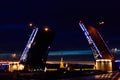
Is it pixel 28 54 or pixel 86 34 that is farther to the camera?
pixel 86 34

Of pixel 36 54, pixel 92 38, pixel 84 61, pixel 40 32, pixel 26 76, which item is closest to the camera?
pixel 26 76

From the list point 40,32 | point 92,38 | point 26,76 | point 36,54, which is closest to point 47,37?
point 40,32

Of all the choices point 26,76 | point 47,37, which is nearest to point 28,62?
point 47,37

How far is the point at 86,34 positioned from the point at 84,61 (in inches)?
1315

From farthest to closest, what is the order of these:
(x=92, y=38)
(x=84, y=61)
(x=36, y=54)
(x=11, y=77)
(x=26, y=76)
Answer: (x=84, y=61)
(x=92, y=38)
(x=36, y=54)
(x=26, y=76)
(x=11, y=77)

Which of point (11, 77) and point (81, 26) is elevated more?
point (81, 26)

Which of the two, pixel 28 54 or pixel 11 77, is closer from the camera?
pixel 11 77

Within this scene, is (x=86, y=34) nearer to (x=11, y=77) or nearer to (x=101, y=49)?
(x=101, y=49)

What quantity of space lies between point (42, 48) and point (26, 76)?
29.8 metres

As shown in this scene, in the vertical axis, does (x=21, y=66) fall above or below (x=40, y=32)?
below

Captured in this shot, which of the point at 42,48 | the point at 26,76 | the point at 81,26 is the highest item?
the point at 81,26

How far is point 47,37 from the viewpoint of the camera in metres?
67.9

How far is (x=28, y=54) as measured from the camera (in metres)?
74.6

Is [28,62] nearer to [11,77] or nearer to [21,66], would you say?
[21,66]
